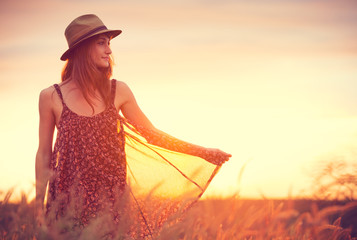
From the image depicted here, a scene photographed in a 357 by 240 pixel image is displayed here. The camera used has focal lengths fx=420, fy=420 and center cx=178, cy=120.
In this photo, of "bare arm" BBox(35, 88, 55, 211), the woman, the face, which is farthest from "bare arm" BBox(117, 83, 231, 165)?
"bare arm" BBox(35, 88, 55, 211)

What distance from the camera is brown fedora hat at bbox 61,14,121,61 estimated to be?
3.28m

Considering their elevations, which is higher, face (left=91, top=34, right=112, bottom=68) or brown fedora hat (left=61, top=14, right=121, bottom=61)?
brown fedora hat (left=61, top=14, right=121, bottom=61)

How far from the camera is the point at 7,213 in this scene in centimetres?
141

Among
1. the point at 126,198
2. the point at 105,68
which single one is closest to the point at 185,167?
the point at 105,68

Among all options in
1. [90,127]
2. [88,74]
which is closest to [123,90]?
[88,74]

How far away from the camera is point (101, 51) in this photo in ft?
10.7

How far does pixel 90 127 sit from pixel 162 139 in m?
0.61

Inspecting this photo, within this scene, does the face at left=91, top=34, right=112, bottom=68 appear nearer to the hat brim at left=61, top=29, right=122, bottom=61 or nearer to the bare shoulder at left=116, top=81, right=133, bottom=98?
the hat brim at left=61, top=29, right=122, bottom=61

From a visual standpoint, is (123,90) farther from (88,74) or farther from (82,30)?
(82,30)

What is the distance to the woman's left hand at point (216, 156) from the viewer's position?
332cm

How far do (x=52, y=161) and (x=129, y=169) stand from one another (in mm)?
591

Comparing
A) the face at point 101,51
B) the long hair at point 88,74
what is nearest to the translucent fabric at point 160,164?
the long hair at point 88,74

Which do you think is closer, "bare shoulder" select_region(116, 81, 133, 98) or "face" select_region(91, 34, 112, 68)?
"face" select_region(91, 34, 112, 68)

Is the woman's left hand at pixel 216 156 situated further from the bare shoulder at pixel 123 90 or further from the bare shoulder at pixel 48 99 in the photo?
the bare shoulder at pixel 48 99
